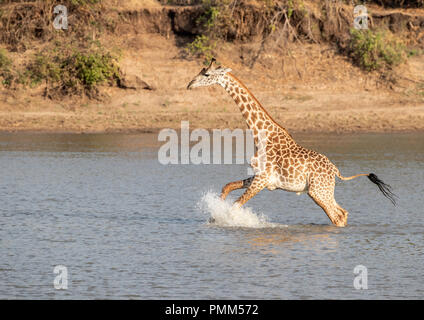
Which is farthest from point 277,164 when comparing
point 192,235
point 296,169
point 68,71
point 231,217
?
point 68,71

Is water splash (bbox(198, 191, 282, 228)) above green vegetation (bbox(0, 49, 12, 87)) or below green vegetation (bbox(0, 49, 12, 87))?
above

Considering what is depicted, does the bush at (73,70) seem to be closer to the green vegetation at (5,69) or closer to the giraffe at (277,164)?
the green vegetation at (5,69)

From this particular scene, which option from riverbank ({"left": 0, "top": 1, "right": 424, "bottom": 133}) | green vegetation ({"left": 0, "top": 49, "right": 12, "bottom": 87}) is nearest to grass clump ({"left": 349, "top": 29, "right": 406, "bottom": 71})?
riverbank ({"left": 0, "top": 1, "right": 424, "bottom": 133})

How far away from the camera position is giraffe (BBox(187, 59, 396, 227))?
1006 cm

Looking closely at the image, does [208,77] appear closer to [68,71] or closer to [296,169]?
[296,169]

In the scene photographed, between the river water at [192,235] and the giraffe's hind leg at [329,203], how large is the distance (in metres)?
0.14

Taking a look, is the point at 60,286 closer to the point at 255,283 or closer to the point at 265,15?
the point at 255,283

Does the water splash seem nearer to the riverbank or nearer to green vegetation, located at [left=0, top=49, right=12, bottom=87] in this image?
the riverbank

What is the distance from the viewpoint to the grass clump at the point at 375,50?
23109 mm

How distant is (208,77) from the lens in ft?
33.3

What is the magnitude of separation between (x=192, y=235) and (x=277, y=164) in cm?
135

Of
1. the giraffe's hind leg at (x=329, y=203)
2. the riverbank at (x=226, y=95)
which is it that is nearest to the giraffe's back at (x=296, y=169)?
the giraffe's hind leg at (x=329, y=203)

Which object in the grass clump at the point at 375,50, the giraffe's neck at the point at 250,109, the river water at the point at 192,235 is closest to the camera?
the river water at the point at 192,235

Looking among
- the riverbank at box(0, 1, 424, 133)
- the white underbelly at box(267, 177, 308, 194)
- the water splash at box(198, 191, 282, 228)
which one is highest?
the white underbelly at box(267, 177, 308, 194)
